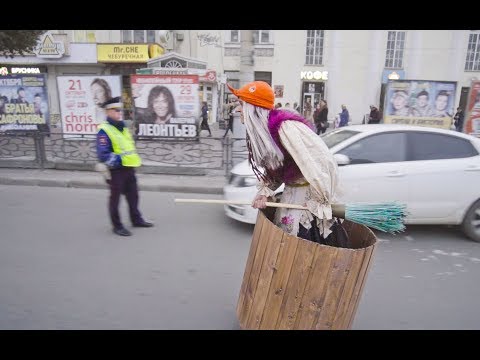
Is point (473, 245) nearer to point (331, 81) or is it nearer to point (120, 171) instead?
point (120, 171)

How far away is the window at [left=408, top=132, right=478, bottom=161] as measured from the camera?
477 cm

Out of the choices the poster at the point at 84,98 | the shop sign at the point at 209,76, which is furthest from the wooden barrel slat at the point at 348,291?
the shop sign at the point at 209,76

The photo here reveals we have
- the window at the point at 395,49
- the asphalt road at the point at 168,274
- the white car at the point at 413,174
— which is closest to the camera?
the asphalt road at the point at 168,274

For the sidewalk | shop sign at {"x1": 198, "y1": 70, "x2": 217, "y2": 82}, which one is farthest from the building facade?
the sidewalk

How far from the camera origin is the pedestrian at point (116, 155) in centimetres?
450

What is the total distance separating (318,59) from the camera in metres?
23.4

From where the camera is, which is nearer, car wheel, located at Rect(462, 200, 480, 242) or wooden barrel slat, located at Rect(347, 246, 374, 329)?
wooden barrel slat, located at Rect(347, 246, 374, 329)

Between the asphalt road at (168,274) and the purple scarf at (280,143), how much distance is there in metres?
1.48

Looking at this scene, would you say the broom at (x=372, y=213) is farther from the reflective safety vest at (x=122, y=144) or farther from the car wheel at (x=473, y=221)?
the car wheel at (x=473, y=221)

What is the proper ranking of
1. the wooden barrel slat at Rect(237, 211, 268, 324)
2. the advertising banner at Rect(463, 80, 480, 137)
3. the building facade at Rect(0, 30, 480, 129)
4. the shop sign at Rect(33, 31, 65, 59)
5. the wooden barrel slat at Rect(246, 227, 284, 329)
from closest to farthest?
1. the wooden barrel slat at Rect(246, 227, 284, 329)
2. the wooden barrel slat at Rect(237, 211, 268, 324)
3. the advertising banner at Rect(463, 80, 480, 137)
4. the shop sign at Rect(33, 31, 65, 59)
5. the building facade at Rect(0, 30, 480, 129)

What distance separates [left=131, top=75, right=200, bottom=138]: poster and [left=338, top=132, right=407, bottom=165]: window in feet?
14.9

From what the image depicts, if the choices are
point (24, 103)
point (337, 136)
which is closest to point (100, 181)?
point (24, 103)

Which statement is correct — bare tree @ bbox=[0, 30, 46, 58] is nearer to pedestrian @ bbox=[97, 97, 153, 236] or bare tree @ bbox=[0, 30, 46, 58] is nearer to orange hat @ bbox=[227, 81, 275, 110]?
pedestrian @ bbox=[97, 97, 153, 236]

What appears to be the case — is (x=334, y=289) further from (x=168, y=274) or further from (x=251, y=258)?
(x=168, y=274)
